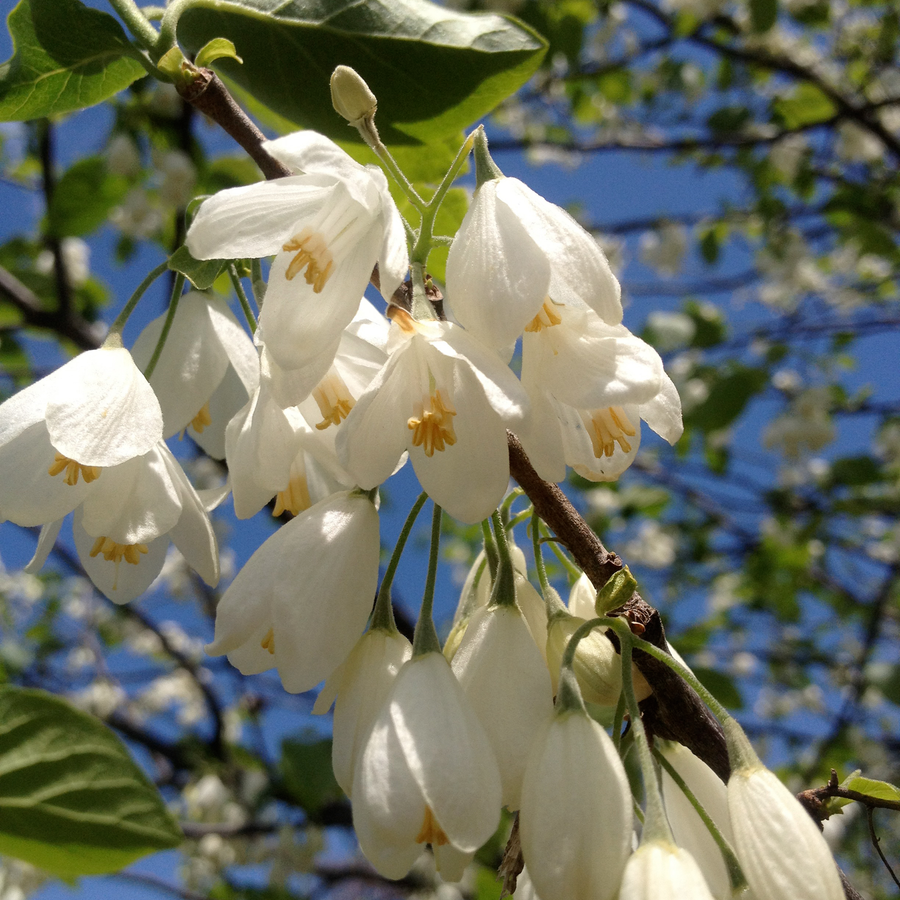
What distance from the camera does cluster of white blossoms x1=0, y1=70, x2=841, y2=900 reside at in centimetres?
95

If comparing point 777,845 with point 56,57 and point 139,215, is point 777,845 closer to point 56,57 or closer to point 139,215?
point 56,57

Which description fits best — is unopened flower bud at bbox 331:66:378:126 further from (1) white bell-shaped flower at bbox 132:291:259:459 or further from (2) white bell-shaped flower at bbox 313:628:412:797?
(2) white bell-shaped flower at bbox 313:628:412:797

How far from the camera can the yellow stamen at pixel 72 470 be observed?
1.24 m

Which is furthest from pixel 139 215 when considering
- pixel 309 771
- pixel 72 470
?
pixel 72 470

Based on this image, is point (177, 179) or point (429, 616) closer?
point (429, 616)

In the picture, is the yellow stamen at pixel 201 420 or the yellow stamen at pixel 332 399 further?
→ the yellow stamen at pixel 201 420

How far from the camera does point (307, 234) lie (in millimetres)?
1140

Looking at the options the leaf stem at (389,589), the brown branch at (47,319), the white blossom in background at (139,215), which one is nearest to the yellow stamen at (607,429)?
the leaf stem at (389,589)

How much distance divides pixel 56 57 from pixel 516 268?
106cm

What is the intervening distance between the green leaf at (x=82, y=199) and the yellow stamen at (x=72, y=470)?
3.32 meters

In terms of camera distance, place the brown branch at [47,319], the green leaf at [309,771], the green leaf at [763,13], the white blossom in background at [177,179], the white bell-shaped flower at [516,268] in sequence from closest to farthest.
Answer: the white bell-shaped flower at [516,268] → the brown branch at [47,319] → the green leaf at [309,771] → the white blossom in background at [177,179] → the green leaf at [763,13]

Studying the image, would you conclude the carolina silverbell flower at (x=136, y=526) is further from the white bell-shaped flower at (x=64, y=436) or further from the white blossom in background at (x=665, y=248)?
the white blossom in background at (x=665, y=248)

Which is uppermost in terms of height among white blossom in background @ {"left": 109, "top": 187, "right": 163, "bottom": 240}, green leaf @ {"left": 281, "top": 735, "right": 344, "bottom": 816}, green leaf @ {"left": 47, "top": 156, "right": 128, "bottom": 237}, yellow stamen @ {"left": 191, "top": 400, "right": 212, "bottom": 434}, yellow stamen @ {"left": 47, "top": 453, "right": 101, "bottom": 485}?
yellow stamen @ {"left": 47, "top": 453, "right": 101, "bottom": 485}

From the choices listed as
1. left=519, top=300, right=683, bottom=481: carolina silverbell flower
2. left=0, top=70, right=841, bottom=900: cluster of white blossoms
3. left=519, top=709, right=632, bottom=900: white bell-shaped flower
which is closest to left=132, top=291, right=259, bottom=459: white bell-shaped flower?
left=0, top=70, right=841, bottom=900: cluster of white blossoms
